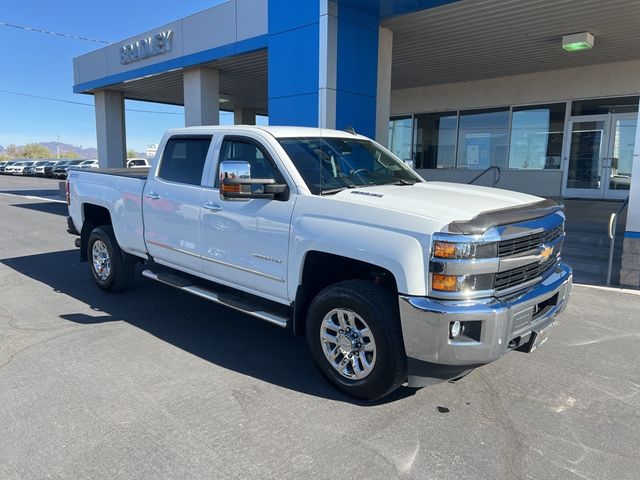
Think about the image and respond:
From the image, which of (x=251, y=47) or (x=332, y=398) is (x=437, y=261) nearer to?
(x=332, y=398)

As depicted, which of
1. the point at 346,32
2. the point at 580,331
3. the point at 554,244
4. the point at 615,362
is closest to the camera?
the point at 554,244

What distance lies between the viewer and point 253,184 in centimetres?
409

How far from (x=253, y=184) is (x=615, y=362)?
141 inches

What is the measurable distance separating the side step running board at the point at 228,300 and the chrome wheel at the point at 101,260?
1.08 metres

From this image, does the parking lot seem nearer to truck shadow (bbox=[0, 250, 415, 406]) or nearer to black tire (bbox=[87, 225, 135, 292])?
truck shadow (bbox=[0, 250, 415, 406])

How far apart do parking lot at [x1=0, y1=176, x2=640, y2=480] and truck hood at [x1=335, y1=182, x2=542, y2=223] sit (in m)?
1.43

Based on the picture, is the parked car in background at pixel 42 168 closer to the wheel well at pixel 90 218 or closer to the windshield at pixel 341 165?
the wheel well at pixel 90 218

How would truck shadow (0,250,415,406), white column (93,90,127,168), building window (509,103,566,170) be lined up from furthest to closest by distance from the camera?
white column (93,90,127,168)
building window (509,103,566,170)
truck shadow (0,250,415,406)

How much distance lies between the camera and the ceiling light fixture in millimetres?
10680

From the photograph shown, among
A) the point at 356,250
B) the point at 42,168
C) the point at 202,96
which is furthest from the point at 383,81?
the point at 42,168

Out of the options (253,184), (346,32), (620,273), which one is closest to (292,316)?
(253,184)

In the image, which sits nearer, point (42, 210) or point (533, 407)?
point (533, 407)

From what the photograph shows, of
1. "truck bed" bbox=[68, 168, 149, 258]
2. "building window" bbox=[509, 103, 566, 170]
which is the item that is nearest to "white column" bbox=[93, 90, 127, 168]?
"truck bed" bbox=[68, 168, 149, 258]

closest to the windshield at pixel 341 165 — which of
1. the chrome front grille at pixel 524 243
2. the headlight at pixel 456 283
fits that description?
the headlight at pixel 456 283
